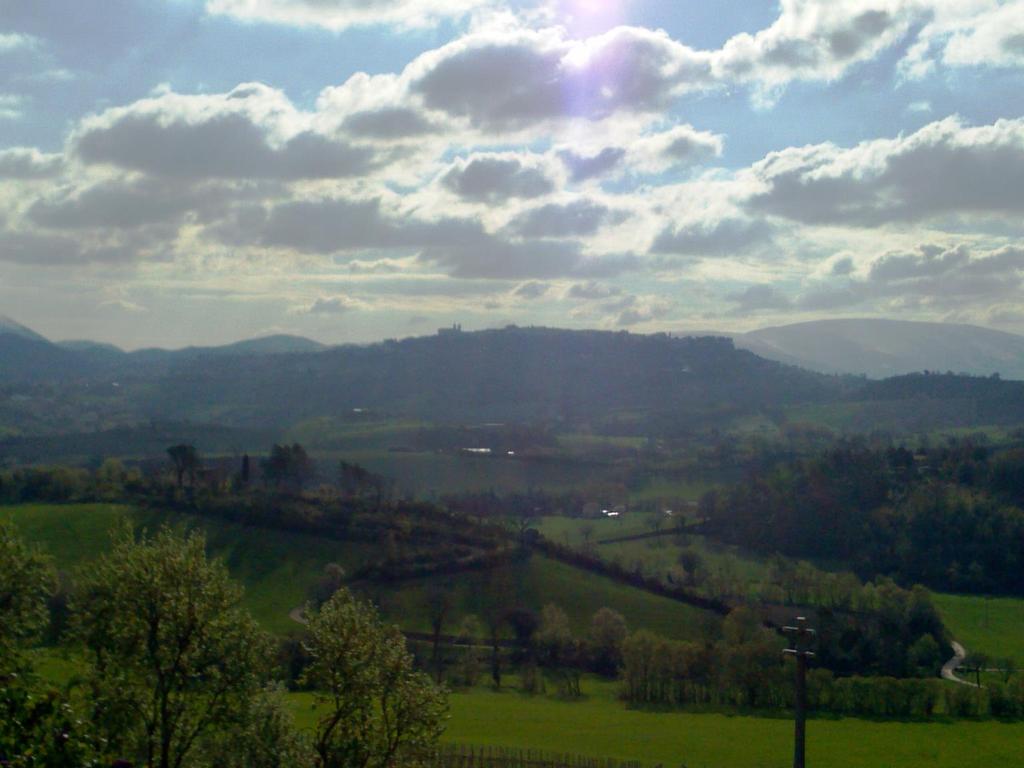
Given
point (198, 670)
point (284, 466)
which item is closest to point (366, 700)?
point (198, 670)

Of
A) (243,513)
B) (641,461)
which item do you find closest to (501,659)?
(243,513)

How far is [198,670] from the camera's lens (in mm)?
20250

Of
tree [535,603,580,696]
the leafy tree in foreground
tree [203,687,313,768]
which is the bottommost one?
tree [535,603,580,696]

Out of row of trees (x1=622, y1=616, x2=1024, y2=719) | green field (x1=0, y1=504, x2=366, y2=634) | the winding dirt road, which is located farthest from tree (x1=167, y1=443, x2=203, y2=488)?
the winding dirt road

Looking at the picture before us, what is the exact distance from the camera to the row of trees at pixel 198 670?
19781mm

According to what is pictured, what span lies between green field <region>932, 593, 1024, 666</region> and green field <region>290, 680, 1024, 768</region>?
24.5 meters

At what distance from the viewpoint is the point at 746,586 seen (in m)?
99.8

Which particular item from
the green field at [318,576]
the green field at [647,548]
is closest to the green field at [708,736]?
the green field at [318,576]

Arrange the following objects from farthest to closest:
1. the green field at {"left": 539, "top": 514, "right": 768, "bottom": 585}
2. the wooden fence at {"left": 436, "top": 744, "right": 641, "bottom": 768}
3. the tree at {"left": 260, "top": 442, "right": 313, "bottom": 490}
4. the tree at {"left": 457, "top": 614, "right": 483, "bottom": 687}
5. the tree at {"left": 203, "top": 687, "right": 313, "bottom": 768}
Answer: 1. the tree at {"left": 260, "top": 442, "right": 313, "bottom": 490}
2. the green field at {"left": 539, "top": 514, "right": 768, "bottom": 585}
3. the tree at {"left": 457, "top": 614, "right": 483, "bottom": 687}
4. the wooden fence at {"left": 436, "top": 744, "right": 641, "bottom": 768}
5. the tree at {"left": 203, "top": 687, "right": 313, "bottom": 768}

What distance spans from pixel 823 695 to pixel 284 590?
42693mm

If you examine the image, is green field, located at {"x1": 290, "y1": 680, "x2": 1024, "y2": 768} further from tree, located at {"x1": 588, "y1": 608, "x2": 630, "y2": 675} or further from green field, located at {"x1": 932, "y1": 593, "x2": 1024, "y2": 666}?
green field, located at {"x1": 932, "y1": 593, "x2": 1024, "y2": 666}

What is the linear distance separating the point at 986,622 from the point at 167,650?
3554 inches

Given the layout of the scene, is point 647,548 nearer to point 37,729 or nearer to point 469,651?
point 469,651

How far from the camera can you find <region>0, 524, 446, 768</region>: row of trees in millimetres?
19781
